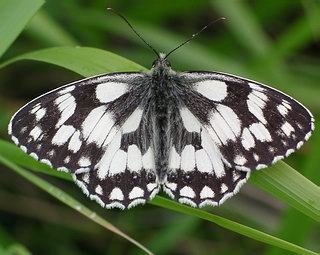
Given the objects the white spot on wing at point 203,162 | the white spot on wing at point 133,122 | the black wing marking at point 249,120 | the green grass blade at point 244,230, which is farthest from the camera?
the white spot on wing at point 133,122

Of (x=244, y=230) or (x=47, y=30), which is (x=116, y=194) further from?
(x=47, y=30)

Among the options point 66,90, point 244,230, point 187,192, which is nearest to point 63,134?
point 66,90

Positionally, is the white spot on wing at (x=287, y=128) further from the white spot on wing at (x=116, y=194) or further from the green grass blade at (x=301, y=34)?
the green grass blade at (x=301, y=34)

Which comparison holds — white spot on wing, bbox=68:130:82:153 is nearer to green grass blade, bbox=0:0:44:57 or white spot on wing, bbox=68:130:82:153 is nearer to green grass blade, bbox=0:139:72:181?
green grass blade, bbox=0:139:72:181

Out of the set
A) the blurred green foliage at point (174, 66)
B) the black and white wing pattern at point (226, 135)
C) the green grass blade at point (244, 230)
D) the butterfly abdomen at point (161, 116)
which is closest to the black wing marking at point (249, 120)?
the black and white wing pattern at point (226, 135)

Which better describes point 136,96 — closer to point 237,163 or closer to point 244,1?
point 237,163

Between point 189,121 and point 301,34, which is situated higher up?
point 301,34

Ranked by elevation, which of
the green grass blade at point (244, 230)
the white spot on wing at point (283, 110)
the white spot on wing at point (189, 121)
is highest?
the white spot on wing at point (283, 110)

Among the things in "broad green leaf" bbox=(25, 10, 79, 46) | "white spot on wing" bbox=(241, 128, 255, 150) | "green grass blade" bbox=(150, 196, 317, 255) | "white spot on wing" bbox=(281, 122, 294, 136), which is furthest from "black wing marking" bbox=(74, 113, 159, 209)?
"broad green leaf" bbox=(25, 10, 79, 46)
